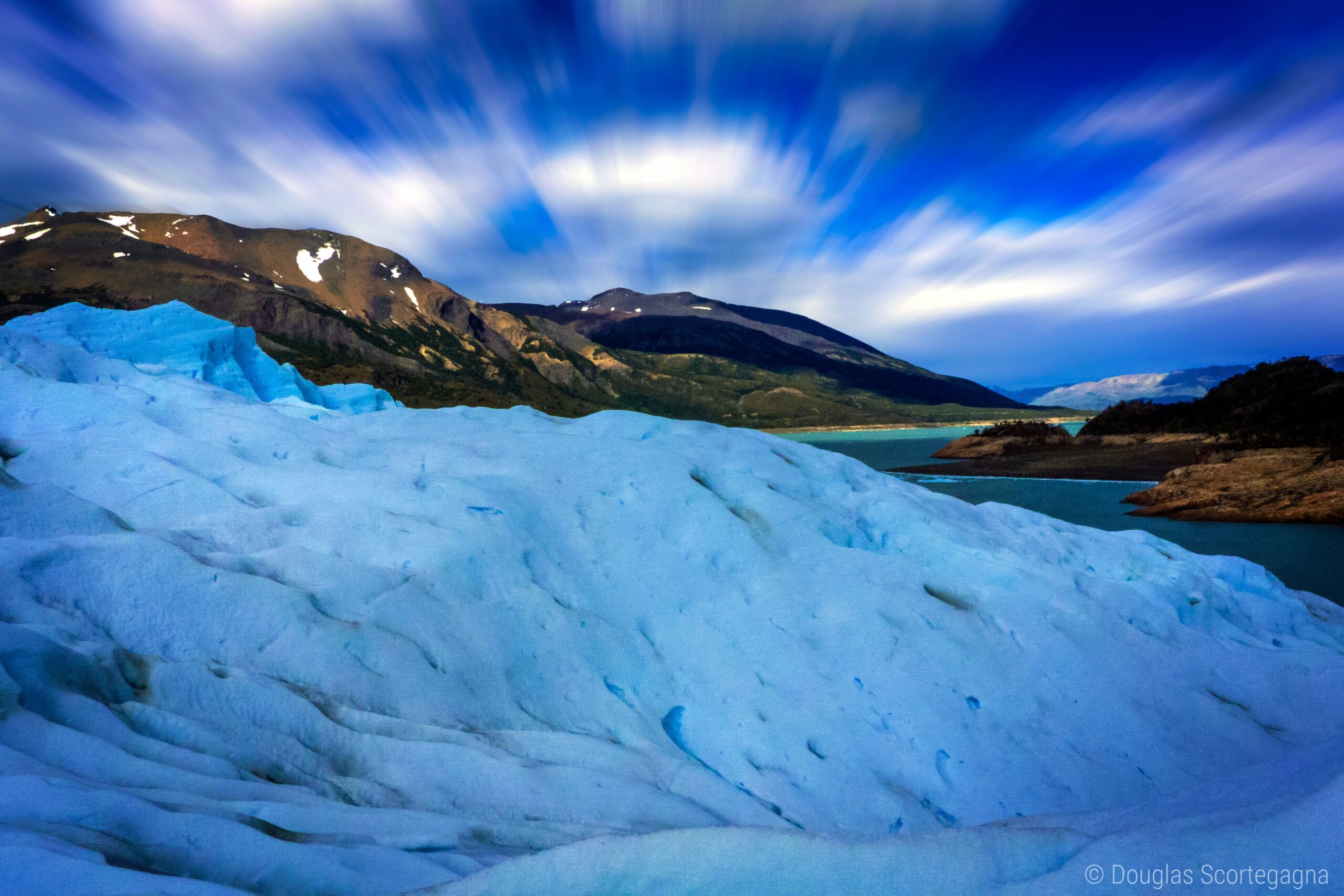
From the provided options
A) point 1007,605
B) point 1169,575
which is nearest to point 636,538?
point 1007,605

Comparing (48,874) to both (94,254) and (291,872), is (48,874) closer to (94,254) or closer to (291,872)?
(291,872)

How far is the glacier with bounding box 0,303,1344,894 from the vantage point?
11.0 ft

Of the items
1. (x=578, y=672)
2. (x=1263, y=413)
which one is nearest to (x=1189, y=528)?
(x=1263, y=413)

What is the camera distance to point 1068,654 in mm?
8383

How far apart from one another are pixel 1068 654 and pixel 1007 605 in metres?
0.98

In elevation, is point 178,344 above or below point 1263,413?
above

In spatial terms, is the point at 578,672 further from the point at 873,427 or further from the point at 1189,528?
the point at 873,427

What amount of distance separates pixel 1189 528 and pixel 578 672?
37.4 metres

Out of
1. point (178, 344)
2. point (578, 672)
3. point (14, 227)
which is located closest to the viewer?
point (578, 672)

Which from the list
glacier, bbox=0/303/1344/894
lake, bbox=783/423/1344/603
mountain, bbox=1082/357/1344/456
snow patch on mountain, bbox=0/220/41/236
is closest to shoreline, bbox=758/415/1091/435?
mountain, bbox=1082/357/1344/456

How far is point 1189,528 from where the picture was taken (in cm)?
3133

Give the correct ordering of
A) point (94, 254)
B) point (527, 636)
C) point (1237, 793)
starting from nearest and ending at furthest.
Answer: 1. point (1237, 793)
2. point (527, 636)
3. point (94, 254)

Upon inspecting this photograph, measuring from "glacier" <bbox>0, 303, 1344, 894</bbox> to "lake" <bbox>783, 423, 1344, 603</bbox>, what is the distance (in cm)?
1273

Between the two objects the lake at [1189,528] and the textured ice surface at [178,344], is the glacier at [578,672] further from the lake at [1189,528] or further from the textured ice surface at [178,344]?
the lake at [1189,528]
